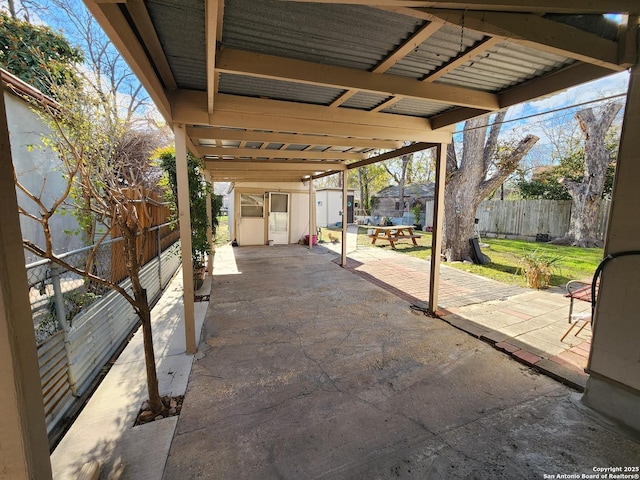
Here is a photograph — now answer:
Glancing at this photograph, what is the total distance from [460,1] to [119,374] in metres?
3.76

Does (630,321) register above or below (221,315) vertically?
above

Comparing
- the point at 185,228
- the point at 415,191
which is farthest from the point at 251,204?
the point at 415,191

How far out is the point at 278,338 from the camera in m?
3.37

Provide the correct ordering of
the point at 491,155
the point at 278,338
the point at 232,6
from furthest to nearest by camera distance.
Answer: the point at 491,155 < the point at 278,338 < the point at 232,6

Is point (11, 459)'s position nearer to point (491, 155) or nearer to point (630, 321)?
point (630, 321)

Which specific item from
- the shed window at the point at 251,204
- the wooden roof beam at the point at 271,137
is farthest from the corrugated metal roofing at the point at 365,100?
the shed window at the point at 251,204

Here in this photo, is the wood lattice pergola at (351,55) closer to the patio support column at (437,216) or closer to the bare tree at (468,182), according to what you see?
the patio support column at (437,216)

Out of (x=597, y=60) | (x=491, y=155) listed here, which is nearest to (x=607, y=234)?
(x=597, y=60)

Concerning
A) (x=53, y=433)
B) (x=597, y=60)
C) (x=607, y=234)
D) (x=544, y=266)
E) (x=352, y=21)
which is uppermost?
(x=352, y=21)

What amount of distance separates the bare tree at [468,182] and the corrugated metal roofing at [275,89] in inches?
225

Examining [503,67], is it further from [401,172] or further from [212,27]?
[401,172]

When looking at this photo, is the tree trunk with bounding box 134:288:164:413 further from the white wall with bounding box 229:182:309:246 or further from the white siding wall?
the white siding wall

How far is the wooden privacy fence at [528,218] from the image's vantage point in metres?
11.0

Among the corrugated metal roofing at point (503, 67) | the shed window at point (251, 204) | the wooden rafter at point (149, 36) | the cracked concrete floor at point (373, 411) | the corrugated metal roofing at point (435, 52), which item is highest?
the corrugated metal roofing at point (503, 67)
